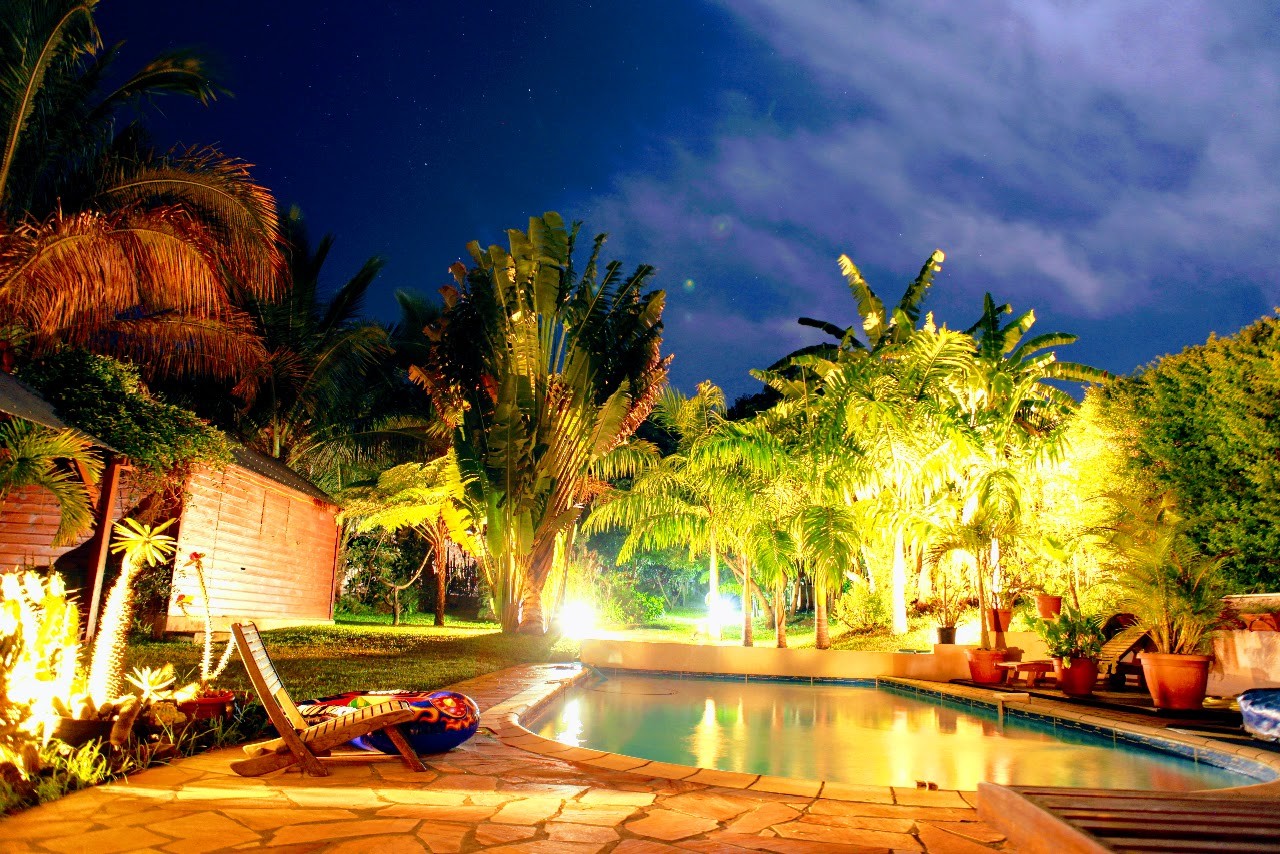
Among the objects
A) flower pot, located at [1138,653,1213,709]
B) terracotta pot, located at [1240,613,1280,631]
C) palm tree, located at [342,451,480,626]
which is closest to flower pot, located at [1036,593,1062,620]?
terracotta pot, located at [1240,613,1280,631]

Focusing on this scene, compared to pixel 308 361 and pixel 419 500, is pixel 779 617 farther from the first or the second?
pixel 308 361

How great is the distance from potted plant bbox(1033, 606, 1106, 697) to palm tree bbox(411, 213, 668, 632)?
7.61 meters

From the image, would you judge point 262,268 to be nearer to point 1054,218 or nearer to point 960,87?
point 960,87

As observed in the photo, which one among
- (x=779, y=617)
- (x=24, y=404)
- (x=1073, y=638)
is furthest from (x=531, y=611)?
(x=1073, y=638)

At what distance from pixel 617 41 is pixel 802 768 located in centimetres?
7173

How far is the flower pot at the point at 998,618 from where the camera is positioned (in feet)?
34.5

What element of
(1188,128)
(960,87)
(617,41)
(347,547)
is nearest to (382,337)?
(347,547)

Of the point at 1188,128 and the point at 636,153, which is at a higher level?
the point at 636,153

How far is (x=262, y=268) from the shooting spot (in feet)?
37.9

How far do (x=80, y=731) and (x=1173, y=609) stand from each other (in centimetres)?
821

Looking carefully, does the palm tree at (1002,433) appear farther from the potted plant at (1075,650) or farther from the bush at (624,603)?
the bush at (624,603)

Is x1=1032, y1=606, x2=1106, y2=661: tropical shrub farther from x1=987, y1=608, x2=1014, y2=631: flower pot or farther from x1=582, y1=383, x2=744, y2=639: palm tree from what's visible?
x1=582, y1=383, x2=744, y2=639: palm tree

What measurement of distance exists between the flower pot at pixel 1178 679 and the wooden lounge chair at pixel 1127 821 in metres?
4.20

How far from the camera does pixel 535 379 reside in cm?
1408
